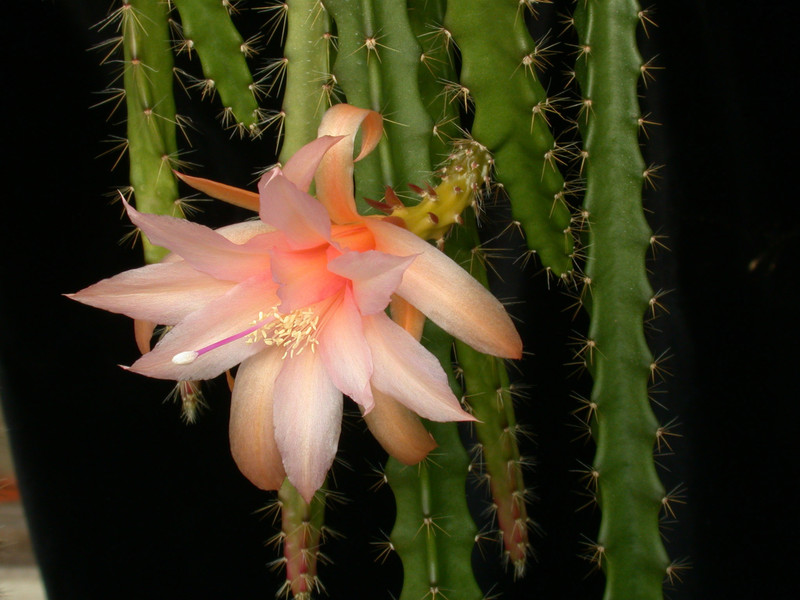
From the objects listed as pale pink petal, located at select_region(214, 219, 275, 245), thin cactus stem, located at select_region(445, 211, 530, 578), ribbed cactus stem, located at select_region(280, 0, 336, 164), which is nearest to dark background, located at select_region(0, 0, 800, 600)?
thin cactus stem, located at select_region(445, 211, 530, 578)

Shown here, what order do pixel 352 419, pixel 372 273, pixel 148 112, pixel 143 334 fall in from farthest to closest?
pixel 352 419 < pixel 148 112 < pixel 143 334 < pixel 372 273

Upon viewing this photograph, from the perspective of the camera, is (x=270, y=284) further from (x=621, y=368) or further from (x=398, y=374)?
(x=621, y=368)

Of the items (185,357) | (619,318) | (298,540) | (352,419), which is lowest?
(352,419)

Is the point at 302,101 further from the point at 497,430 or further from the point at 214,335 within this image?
the point at 497,430

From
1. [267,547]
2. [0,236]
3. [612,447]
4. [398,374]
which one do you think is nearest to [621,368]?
[612,447]

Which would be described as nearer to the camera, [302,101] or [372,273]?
[372,273]

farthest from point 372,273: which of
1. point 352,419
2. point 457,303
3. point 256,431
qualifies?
point 352,419

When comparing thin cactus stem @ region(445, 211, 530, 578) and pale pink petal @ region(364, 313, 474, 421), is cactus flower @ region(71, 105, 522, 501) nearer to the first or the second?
pale pink petal @ region(364, 313, 474, 421)
